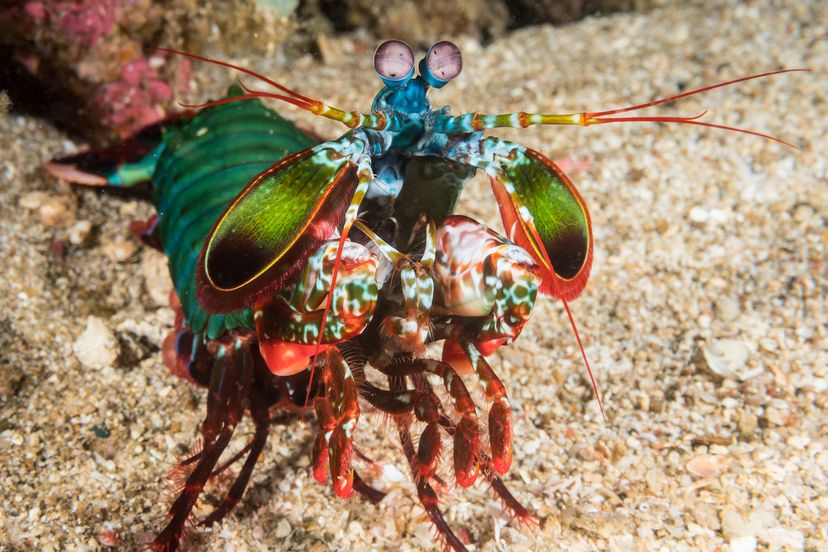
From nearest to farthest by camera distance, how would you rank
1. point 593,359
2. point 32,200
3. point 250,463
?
point 250,463, point 593,359, point 32,200

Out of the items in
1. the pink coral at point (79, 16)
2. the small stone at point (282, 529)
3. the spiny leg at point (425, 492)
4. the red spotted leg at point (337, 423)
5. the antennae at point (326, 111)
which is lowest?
the small stone at point (282, 529)

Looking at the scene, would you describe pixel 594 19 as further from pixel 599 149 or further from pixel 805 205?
pixel 805 205

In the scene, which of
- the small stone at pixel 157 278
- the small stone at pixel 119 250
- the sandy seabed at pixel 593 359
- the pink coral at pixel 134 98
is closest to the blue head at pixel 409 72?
the sandy seabed at pixel 593 359

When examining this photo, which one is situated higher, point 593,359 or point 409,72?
point 409,72

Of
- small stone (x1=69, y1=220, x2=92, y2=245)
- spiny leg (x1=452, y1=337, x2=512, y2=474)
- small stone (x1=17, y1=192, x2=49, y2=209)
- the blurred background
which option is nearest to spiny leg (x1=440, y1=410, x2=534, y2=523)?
spiny leg (x1=452, y1=337, x2=512, y2=474)

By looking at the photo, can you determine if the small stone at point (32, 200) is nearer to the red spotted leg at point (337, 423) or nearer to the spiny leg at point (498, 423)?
the red spotted leg at point (337, 423)

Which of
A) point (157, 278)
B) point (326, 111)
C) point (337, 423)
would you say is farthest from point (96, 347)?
point (326, 111)

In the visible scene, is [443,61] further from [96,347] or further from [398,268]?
[96,347]
